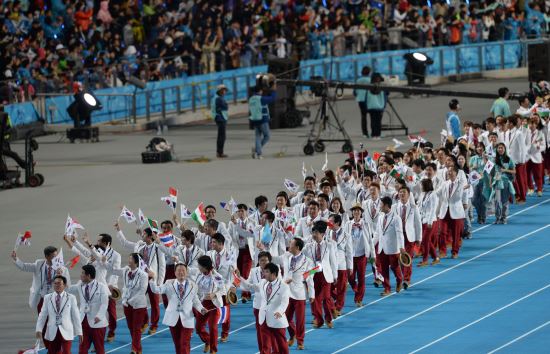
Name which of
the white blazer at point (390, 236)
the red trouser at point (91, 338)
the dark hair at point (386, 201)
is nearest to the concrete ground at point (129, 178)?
the red trouser at point (91, 338)

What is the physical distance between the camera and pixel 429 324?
21609 millimetres

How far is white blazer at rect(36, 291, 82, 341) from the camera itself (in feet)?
63.2

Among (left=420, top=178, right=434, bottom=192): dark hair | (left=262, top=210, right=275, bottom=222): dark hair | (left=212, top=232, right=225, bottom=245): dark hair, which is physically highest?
(left=420, top=178, right=434, bottom=192): dark hair

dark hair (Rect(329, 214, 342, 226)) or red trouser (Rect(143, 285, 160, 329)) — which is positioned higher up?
dark hair (Rect(329, 214, 342, 226))

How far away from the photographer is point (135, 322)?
2039 cm

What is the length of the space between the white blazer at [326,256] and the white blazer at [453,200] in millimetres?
4603

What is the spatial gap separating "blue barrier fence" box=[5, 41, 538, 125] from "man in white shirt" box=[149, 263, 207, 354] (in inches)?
756

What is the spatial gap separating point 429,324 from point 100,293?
4785 millimetres

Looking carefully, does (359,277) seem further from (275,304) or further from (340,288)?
(275,304)

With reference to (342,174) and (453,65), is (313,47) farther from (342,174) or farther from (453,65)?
(342,174)

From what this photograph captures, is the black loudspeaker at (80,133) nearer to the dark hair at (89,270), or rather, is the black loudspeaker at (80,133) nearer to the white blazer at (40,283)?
the white blazer at (40,283)

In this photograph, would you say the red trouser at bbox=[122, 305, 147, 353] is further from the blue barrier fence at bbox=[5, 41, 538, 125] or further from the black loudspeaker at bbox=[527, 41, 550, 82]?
the blue barrier fence at bbox=[5, 41, 538, 125]

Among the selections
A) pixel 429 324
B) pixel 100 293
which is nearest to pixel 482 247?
pixel 429 324

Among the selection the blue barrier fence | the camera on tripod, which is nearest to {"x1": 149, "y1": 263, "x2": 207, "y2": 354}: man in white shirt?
the camera on tripod
